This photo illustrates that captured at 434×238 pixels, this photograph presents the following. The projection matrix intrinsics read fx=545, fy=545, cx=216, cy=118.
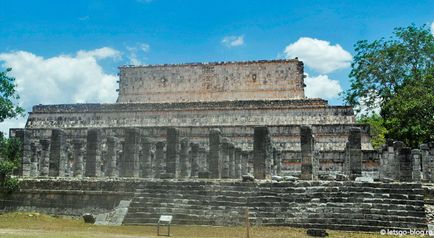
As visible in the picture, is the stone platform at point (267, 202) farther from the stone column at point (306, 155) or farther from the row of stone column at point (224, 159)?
the row of stone column at point (224, 159)

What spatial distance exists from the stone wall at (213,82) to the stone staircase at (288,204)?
26580 millimetres

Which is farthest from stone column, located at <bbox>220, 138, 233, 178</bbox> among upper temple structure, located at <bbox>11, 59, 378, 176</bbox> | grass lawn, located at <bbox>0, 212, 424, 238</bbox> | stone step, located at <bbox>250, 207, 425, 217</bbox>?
grass lawn, located at <bbox>0, 212, 424, 238</bbox>

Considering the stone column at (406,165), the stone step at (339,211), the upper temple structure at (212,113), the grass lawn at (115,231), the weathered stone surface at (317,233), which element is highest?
the upper temple structure at (212,113)

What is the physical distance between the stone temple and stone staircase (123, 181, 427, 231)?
0.11 ft

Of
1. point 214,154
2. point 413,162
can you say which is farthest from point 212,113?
point 214,154

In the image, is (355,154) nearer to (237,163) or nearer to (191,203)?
(191,203)

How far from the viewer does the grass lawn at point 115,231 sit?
14.1m

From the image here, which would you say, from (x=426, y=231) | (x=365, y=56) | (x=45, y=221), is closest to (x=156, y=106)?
(x=365, y=56)

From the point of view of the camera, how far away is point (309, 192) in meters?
16.8

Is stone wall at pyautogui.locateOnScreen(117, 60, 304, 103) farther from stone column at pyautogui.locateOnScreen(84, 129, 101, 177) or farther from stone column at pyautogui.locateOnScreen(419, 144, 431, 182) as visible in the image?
stone column at pyautogui.locateOnScreen(84, 129, 101, 177)

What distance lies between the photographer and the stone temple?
53.8ft

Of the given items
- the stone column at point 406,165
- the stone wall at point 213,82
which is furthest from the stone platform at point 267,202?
the stone wall at point 213,82

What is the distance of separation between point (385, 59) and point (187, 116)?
47.4 feet

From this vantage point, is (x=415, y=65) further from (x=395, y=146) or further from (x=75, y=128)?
(x=75, y=128)
